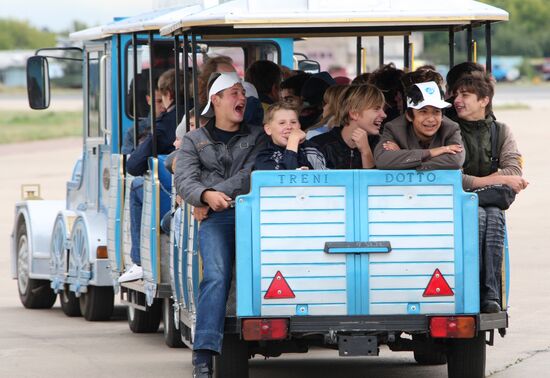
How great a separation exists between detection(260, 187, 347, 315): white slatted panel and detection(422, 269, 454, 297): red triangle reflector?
0.44m

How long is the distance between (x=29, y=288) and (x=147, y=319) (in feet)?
8.28

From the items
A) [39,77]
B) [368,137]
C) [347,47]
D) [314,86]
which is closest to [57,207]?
[39,77]

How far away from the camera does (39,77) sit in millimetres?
13180

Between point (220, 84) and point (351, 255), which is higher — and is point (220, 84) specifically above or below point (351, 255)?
above

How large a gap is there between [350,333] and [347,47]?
73.2 metres

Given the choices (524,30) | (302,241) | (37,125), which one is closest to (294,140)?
(302,241)

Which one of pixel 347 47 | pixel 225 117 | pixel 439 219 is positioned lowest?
pixel 439 219

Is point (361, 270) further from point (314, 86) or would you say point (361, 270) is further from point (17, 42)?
point (17, 42)

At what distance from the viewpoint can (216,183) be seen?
8.55 meters

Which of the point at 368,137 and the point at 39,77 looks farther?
the point at 39,77

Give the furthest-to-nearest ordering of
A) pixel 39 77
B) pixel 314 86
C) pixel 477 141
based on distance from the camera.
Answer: pixel 39 77, pixel 314 86, pixel 477 141

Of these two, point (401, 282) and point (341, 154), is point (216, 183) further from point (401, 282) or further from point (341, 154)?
point (401, 282)

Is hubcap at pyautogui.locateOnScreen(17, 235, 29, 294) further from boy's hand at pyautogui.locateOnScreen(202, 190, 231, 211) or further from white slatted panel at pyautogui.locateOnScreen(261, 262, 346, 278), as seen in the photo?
white slatted panel at pyautogui.locateOnScreen(261, 262, 346, 278)

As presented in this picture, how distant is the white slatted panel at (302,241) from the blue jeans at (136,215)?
129 inches
